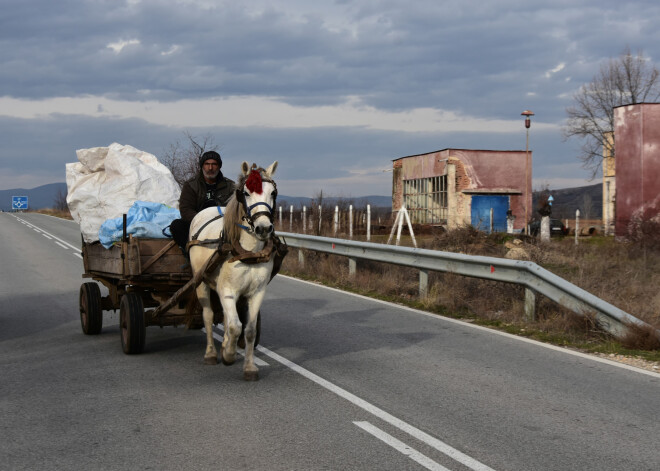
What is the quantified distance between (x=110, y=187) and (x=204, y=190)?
1508 millimetres

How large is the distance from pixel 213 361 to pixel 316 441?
2967mm

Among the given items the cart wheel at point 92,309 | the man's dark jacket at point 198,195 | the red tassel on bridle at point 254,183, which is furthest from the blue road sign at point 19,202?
the red tassel on bridle at point 254,183

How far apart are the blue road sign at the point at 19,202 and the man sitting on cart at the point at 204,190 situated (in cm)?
9930

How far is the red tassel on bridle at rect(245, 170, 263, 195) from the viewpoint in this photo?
6.98 metres

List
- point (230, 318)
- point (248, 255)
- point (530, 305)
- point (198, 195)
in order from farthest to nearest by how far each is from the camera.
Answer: point (530, 305) < point (198, 195) < point (230, 318) < point (248, 255)

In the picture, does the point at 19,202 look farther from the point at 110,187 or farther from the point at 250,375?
the point at 250,375

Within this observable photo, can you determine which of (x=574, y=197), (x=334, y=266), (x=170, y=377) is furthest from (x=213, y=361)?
(x=574, y=197)

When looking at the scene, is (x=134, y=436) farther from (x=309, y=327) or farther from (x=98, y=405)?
(x=309, y=327)

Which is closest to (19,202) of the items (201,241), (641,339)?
(201,241)

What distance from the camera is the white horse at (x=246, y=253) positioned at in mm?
6984

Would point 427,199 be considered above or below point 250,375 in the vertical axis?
above

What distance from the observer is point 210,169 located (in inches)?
363

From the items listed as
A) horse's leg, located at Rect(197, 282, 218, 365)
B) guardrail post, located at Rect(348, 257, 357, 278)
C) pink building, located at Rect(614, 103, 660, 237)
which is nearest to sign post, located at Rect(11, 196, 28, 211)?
pink building, located at Rect(614, 103, 660, 237)

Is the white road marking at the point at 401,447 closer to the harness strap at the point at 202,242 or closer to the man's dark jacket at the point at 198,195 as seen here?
the harness strap at the point at 202,242
